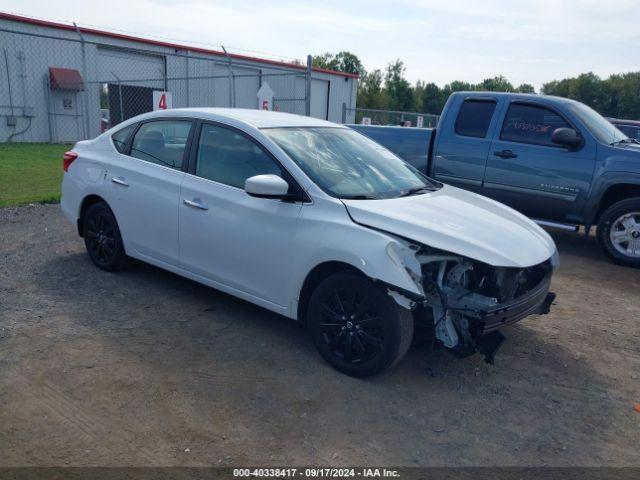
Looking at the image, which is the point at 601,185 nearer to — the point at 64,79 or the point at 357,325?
the point at 357,325

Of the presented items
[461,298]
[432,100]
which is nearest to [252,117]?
[461,298]

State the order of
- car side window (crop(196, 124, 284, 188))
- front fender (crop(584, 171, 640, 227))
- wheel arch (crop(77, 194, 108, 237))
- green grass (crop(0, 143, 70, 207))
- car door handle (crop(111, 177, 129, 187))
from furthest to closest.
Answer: green grass (crop(0, 143, 70, 207)) → front fender (crop(584, 171, 640, 227)) → wheel arch (crop(77, 194, 108, 237)) → car door handle (crop(111, 177, 129, 187)) → car side window (crop(196, 124, 284, 188))

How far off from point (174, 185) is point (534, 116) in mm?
5047

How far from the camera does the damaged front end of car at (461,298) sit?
3.41 m

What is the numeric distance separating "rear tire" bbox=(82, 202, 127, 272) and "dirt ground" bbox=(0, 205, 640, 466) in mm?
280

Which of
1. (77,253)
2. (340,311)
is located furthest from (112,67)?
(340,311)

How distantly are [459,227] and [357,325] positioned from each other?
953 millimetres

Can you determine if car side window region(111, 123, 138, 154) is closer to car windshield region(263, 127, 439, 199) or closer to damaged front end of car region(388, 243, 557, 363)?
car windshield region(263, 127, 439, 199)

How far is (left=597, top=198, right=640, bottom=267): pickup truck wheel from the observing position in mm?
6652

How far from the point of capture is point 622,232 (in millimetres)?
6762

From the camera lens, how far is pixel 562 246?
7754mm

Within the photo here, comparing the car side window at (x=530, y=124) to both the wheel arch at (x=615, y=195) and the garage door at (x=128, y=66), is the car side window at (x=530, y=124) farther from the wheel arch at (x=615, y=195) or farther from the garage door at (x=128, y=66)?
the garage door at (x=128, y=66)

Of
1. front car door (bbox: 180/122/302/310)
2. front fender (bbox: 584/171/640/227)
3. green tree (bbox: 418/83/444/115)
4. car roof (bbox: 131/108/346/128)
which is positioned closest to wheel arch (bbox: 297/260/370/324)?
front car door (bbox: 180/122/302/310)

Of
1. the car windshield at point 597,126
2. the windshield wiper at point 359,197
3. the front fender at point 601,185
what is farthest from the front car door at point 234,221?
the car windshield at point 597,126
